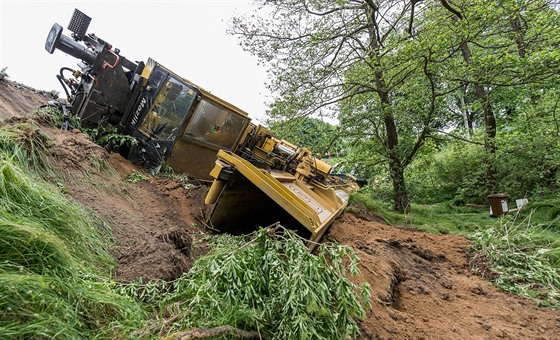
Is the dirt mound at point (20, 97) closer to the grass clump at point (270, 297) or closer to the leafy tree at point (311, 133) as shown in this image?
the leafy tree at point (311, 133)

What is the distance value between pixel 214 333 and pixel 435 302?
201cm

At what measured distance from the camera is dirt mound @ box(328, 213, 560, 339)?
2053mm

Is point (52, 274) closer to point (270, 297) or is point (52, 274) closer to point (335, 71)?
point (270, 297)

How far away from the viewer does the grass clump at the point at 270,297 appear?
1422 mm

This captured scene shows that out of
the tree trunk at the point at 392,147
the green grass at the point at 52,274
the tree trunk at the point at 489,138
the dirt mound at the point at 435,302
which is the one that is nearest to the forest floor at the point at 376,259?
the dirt mound at the point at 435,302

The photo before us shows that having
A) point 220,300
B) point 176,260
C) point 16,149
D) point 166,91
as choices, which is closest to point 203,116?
point 166,91

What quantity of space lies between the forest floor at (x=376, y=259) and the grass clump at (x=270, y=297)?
1.41ft

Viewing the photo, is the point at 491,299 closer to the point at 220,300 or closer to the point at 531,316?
the point at 531,316

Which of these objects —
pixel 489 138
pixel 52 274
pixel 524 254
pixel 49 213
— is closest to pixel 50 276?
pixel 52 274

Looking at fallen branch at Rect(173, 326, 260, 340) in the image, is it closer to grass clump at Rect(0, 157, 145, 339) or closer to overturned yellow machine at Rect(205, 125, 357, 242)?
grass clump at Rect(0, 157, 145, 339)

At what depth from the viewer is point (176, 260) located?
2.17 metres

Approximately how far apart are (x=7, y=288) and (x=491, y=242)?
15.0ft

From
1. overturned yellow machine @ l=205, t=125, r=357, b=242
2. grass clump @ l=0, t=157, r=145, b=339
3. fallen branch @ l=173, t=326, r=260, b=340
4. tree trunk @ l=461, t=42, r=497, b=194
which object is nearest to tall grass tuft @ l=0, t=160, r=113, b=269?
grass clump @ l=0, t=157, r=145, b=339

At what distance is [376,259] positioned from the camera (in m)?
3.02
